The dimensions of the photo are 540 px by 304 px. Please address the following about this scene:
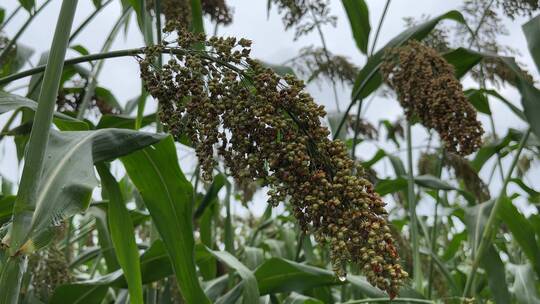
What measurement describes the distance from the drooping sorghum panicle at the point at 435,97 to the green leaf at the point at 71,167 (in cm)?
84

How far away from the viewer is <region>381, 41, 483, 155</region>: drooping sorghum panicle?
176 cm

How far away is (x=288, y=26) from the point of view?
265cm

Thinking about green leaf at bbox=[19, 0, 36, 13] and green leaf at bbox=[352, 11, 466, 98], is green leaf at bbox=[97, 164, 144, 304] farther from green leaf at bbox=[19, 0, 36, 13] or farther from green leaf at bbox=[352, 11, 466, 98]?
green leaf at bbox=[352, 11, 466, 98]

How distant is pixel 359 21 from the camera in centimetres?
260

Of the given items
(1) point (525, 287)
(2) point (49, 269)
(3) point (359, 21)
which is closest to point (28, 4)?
(2) point (49, 269)

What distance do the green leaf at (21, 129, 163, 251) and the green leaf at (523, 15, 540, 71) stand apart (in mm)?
1162

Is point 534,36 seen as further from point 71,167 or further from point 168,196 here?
point 71,167

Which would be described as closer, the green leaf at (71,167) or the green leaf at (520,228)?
the green leaf at (71,167)

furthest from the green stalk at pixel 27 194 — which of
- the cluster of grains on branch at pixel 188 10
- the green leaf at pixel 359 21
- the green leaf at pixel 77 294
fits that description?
the green leaf at pixel 359 21

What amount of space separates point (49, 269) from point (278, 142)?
1.18 metres

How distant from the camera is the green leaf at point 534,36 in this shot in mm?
1910

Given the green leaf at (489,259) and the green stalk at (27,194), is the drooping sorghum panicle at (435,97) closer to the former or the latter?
the green leaf at (489,259)

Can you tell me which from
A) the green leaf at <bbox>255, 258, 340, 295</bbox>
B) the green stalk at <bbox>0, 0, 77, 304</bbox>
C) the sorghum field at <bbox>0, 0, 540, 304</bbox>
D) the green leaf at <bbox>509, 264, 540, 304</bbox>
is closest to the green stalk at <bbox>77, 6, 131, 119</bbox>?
the sorghum field at <bbox>0, 0, 540, 304</bbox>

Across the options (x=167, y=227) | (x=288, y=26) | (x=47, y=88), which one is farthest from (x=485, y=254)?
(x=47, y=88)
